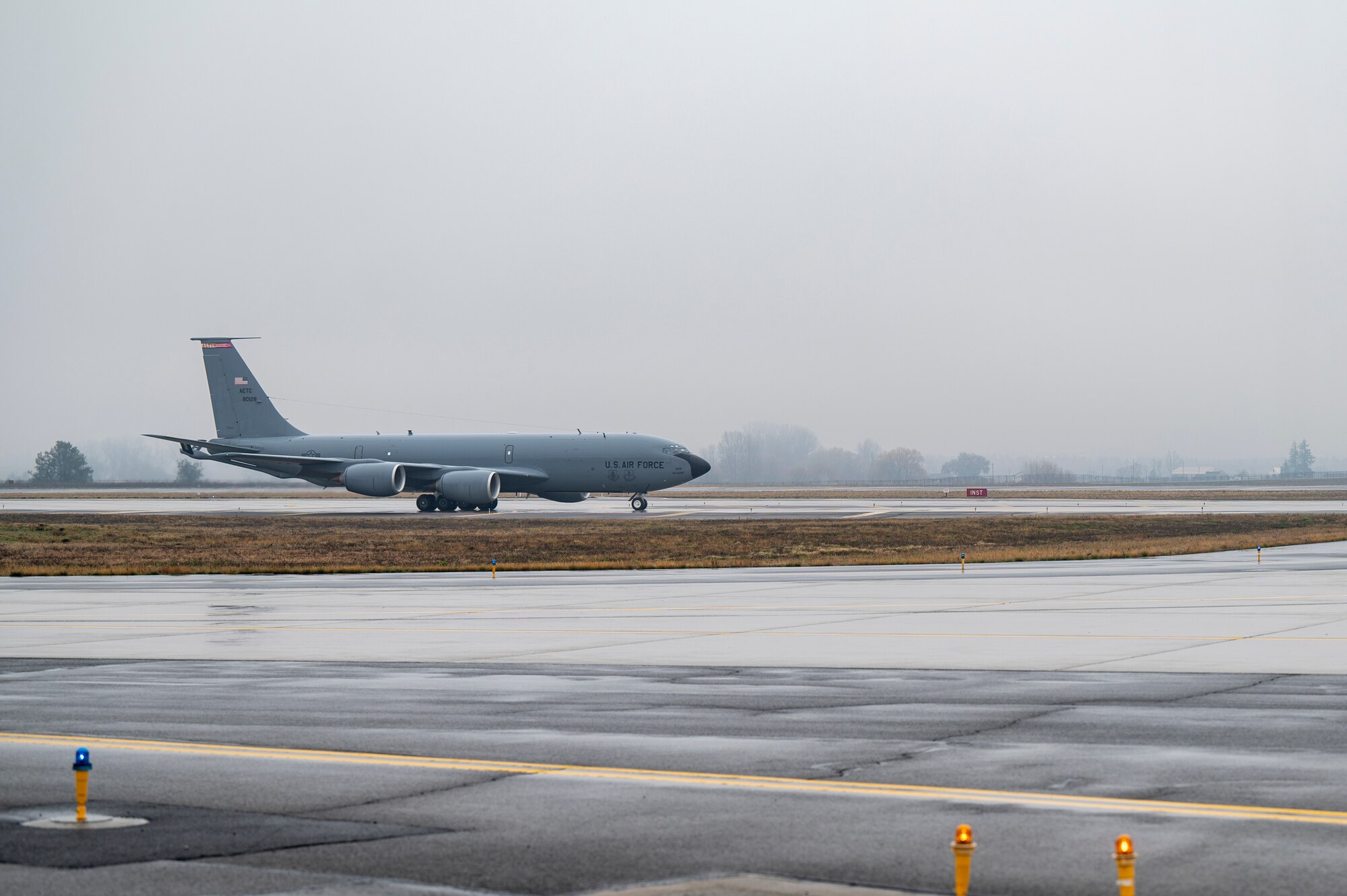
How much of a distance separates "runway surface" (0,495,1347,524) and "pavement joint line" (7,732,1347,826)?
52.3 metres

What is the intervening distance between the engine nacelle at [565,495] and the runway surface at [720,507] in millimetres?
648

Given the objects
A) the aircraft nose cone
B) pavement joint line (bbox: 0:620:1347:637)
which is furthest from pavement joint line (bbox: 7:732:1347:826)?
the aircraft nose cone

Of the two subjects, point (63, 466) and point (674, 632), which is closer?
point (674, 632)

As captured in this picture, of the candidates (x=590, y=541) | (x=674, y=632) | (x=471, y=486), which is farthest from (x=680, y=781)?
(x=471, y=486)

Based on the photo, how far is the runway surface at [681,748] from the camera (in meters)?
7.74

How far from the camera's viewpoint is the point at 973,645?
729 inches

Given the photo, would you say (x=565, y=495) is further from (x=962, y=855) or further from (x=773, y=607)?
(x=962, y=855)

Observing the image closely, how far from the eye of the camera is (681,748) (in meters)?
11.2

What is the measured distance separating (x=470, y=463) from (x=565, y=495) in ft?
19.0

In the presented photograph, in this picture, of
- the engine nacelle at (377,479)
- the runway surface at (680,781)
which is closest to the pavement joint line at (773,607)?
the runway surface at (680,781)

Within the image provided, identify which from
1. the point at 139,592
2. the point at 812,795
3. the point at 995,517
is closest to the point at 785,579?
the point at 139,592

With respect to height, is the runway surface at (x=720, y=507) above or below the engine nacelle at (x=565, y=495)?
below

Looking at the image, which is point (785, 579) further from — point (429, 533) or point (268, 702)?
point (429, 533)

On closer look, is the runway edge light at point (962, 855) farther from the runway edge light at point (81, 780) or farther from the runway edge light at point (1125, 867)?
the runway edge light at point (81, 780)
